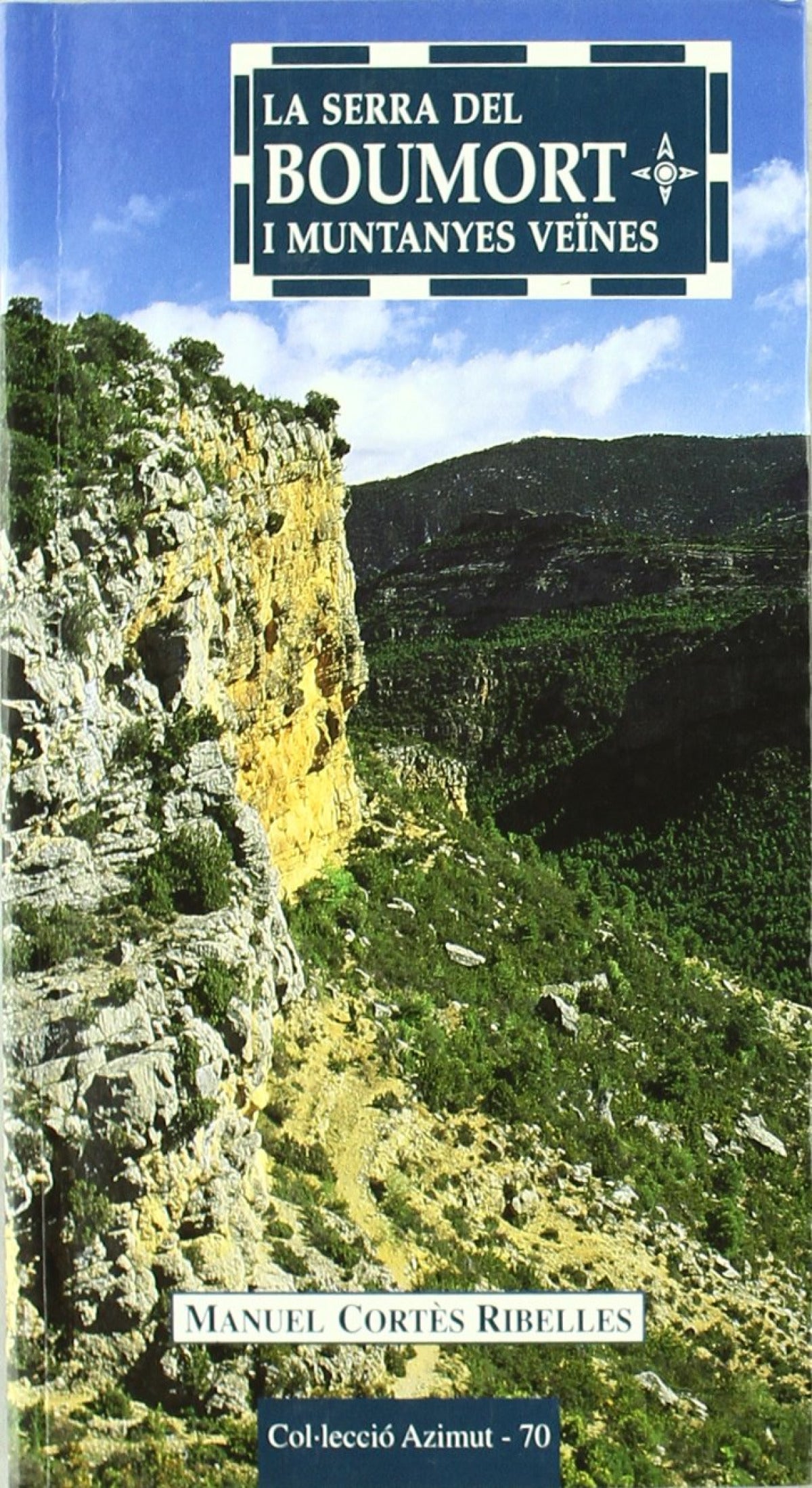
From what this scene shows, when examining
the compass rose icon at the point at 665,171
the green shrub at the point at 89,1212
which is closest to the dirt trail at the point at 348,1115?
the green shrub at the point at 89,1212

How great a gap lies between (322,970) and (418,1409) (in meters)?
1.81

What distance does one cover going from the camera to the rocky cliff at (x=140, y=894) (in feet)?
17.5

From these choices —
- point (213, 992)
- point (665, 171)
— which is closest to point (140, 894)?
point (213, 992)

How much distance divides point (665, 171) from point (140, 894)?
144 inches

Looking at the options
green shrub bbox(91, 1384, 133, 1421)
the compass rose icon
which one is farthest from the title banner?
green shrub bbox(91, 1384, 133, 1421)

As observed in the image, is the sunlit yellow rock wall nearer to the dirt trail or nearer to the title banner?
the dirt trail

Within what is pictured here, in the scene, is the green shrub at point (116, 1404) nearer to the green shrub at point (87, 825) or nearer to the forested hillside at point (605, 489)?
the green shrub at point (87, 825)

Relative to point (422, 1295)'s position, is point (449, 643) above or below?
above

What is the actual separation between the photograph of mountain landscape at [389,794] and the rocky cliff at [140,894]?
0.02 m

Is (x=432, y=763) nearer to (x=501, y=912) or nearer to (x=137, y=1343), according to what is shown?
(x=501, y=912)

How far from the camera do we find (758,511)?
558 centimetres

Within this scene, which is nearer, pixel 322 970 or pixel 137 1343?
pixel 137 1343

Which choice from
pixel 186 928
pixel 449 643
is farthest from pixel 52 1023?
pixel 449 643

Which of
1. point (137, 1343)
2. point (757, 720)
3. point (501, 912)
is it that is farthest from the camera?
point (501, 912)
